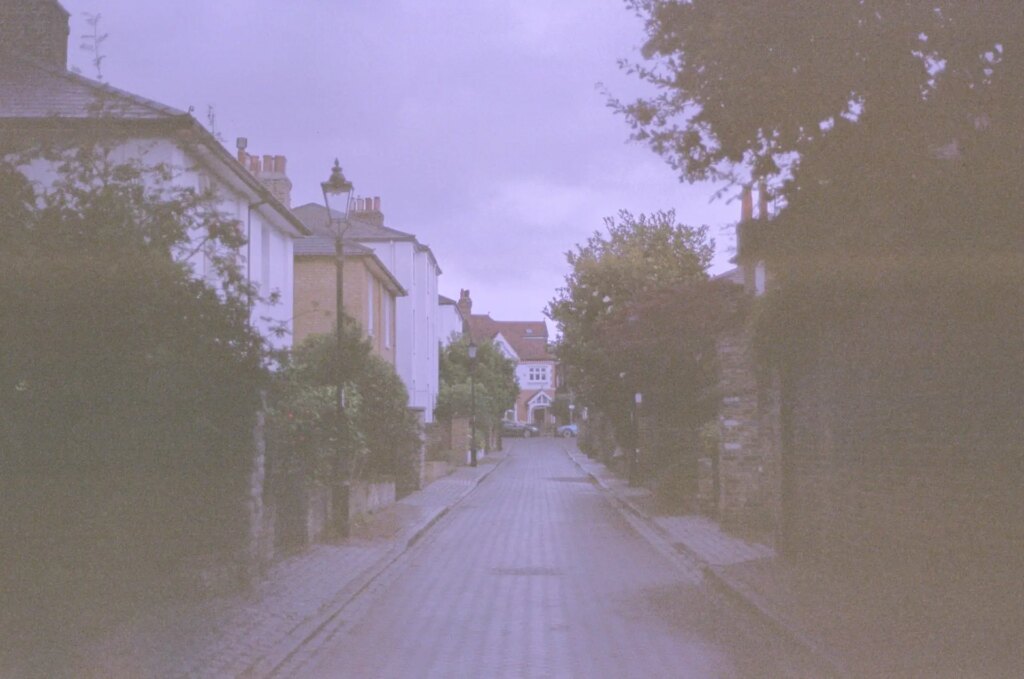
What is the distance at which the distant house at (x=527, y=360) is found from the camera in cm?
12850

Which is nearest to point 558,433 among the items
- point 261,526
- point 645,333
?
point 645,333

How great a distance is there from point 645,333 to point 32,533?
2175 cm

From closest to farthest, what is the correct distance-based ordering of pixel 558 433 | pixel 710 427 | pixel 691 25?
pixel 691 25 < pixel 710 427 < pixel 558 433

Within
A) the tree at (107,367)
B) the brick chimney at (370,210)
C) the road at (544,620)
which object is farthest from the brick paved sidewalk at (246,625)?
the brick chimney at (370,210)

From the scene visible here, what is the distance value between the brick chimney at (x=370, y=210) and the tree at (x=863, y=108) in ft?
160

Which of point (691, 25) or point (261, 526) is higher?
point (691, 25)

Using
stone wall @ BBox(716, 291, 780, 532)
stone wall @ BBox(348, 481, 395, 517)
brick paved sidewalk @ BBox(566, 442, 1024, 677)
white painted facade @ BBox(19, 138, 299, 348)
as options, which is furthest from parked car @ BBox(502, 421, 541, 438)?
brick paved sidewalk @ BBox(566, 442, 1024, 677)

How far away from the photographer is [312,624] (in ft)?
38.7

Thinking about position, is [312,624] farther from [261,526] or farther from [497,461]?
[497,461]

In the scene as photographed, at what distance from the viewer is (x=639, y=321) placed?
3061cm

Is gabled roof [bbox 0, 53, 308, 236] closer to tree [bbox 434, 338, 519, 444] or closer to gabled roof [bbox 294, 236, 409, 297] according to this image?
gabled roof [bbox 294, 236, 409, 297]

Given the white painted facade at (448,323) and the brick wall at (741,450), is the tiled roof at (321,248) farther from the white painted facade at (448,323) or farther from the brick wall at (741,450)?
the white painted facade at (448,323)

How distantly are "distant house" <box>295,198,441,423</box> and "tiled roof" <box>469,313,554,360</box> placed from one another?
7015 centimetres

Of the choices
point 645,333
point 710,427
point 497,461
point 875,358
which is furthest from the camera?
point 497,461
